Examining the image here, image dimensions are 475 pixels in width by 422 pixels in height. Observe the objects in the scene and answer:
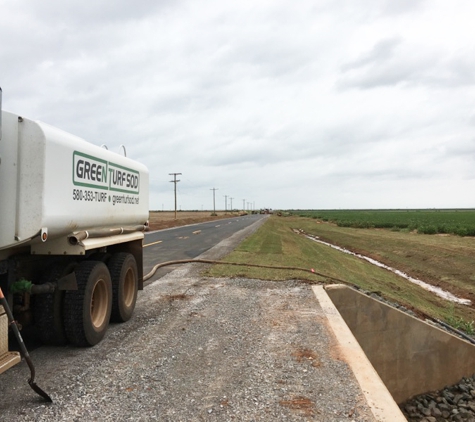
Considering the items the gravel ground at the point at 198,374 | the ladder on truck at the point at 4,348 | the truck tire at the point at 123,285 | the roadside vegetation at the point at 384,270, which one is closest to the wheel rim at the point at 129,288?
the truck tire at the point at 123,285

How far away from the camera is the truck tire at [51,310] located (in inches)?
197

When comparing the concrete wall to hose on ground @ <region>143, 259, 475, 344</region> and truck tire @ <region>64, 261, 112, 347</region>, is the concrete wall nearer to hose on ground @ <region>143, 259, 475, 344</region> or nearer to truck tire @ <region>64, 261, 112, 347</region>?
hose on ground @ <region>143, 259, 475, 344</region>

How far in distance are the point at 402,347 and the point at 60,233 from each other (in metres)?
8.69

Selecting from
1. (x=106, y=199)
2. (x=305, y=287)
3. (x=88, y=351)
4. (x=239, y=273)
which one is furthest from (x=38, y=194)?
(x=239, y=273)

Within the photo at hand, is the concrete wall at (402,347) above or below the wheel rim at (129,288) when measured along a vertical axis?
below

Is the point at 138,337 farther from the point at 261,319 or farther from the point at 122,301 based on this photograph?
the point at 261,319

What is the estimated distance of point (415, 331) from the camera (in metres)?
9.95

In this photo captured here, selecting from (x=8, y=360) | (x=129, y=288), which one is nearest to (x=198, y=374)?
(x=8, y=360)

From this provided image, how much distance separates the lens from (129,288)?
23.3 ft

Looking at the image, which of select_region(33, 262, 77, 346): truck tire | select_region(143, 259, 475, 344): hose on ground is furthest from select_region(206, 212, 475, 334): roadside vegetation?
select_region(33, 262, 77, 346): truck tire

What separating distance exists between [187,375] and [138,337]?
158 cm

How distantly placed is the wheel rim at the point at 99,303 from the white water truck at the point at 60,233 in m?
0.01

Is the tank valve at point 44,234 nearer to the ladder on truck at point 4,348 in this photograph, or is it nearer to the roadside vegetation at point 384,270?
the ladder on truck at point 4,348

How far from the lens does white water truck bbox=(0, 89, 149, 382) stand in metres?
4.11
